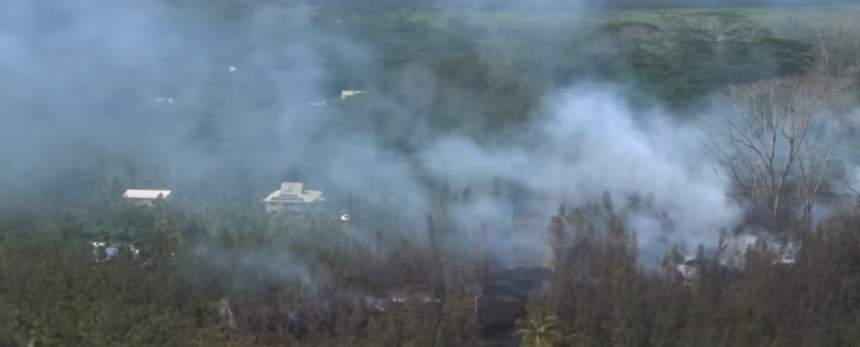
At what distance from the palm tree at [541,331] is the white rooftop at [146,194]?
150 inches

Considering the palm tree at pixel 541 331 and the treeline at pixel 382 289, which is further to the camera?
the palm tree at pixel 541 331

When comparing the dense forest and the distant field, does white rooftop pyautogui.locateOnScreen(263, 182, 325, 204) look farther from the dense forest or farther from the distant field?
the distant field

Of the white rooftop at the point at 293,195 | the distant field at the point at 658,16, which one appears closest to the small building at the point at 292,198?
the white rooftop at the point at 293,195

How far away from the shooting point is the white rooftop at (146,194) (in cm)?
1150

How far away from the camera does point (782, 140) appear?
516 inches

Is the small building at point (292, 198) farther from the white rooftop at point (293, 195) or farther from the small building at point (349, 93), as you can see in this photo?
the small building at point (349, 93)

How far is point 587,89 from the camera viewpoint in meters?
14.4

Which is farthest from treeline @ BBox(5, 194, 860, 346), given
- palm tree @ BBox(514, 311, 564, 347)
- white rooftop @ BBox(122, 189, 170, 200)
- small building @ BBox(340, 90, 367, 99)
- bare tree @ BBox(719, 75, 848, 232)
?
small building @ BBox(340, 90, 367, 99)

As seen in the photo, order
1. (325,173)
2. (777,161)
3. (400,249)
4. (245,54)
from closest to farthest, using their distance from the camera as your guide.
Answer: (400,249) → (325,173) → (777,161) → (245,54)

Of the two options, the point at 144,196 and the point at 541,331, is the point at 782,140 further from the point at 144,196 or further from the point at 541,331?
the point at 144,196

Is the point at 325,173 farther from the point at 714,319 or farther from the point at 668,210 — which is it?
the point at 714,319

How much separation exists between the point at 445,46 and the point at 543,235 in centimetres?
447

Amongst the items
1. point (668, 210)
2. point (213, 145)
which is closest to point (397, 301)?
point (668, 210)

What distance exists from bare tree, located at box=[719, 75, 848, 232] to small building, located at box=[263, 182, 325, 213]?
355 centimetres
